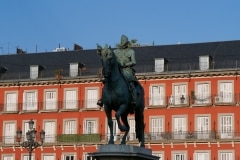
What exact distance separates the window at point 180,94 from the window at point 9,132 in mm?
16944

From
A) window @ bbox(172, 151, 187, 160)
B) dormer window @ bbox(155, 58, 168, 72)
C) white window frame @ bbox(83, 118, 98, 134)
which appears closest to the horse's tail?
window @ bbox(172, 151, 187, 160)

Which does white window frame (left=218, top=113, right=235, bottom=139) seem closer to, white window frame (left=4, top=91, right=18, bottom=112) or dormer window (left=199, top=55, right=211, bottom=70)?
dormer window (left=199, top=55, right=211, bottom=70)

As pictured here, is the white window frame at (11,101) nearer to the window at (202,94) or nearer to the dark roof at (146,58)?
the dark roof at (146,58)

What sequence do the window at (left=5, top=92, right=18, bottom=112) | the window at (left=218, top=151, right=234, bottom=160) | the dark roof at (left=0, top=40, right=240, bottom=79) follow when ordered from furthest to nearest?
the window at (left=5, top=92, right=18, bottom=112), the dark roof at (left=0, top=40, right=240, bottom=79), the window at (left=218, top=151, right=234, bottom=160)

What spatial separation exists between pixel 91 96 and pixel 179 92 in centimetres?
897

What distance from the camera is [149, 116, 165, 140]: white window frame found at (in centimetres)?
7038

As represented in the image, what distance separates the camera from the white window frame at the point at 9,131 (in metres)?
74.7

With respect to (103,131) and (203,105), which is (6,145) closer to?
(103,131)

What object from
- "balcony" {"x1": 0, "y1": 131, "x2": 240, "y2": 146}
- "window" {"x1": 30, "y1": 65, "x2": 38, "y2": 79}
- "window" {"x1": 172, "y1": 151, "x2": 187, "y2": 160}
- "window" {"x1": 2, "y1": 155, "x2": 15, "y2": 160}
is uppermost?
"window" {"x1": 30, "y1": 65, "x2": 38, "y2": 79}

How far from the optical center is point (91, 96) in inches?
2891

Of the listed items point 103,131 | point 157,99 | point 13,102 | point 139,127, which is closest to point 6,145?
point 13,102

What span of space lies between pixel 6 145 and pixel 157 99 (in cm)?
1609

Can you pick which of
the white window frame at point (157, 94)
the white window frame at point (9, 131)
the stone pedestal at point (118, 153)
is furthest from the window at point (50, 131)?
the stone pedestal at point (118, 153)

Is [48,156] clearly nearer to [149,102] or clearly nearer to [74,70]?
[74,70]
